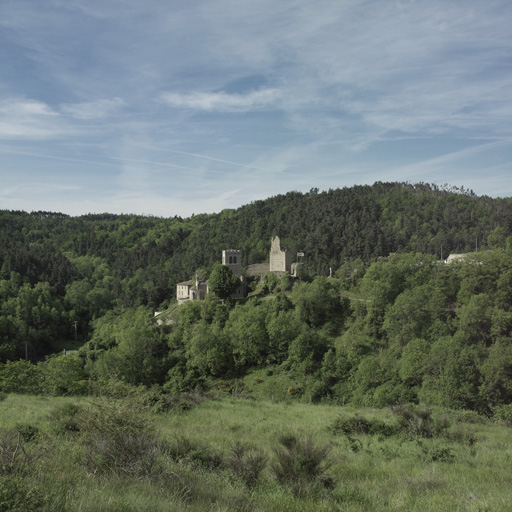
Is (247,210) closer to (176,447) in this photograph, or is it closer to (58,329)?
(58,329)

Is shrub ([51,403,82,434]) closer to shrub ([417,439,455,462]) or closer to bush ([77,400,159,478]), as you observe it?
bush ([77,400,159,478])

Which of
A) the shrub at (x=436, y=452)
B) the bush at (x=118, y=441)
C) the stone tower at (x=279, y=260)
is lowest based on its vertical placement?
the shrub at (x=436, y=452)

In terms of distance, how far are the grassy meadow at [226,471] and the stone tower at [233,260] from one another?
41.5 metres

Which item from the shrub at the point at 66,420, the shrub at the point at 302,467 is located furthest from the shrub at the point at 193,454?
the shrub at the point at 66,420

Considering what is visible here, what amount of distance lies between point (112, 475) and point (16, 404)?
39.6 feet

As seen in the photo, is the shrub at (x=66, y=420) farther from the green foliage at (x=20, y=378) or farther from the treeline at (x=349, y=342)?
the green foliage at (x=20, y=378)

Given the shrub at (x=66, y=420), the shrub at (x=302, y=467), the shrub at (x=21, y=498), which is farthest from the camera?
the shrub at (x=66, y=420)

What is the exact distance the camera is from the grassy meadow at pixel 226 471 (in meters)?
5.64

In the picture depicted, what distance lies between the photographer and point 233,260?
55062 millimetres

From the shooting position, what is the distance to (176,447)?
9188mm

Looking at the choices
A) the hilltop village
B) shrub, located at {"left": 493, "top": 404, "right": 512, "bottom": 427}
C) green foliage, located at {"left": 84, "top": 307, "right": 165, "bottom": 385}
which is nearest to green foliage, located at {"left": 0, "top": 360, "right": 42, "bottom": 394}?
green foliage, located at {"left": 84, "top": 307, "right": 165, "bottom": 385}

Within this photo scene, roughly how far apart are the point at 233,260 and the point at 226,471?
47.6 metres

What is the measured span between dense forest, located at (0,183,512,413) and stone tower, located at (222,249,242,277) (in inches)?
158

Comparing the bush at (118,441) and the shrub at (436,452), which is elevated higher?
the bush at (118,441)
